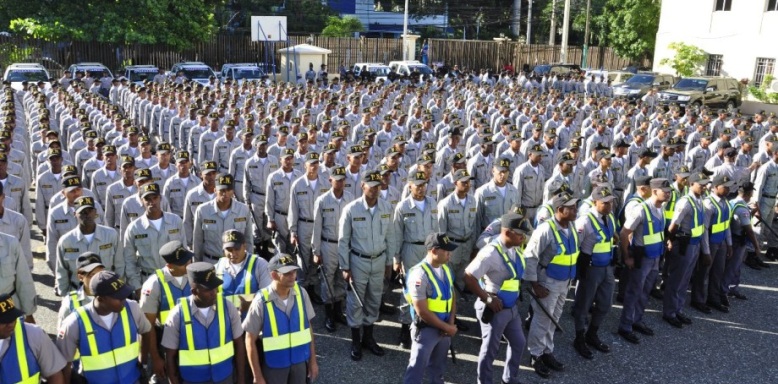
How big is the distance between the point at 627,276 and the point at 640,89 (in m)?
20.8

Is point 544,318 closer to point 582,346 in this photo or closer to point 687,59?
point 582,346

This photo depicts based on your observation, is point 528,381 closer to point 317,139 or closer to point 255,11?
point 317,139

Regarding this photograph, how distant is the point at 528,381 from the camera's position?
588 centimetres

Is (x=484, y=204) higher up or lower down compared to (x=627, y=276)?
higher up

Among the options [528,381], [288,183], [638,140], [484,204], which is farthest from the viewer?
[638,140]

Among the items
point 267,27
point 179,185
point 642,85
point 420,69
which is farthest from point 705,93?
point 179,185

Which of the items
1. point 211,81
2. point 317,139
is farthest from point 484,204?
point 211,81

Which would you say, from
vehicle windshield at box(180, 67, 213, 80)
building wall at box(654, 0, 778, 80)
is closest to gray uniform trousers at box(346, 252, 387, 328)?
vehicle windshield at box(180, 67, 213, 80)

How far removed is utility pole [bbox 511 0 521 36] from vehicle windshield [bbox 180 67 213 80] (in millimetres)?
40603

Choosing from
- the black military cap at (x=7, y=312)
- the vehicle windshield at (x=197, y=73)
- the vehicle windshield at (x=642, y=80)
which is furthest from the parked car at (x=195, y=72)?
the black military cap at (x=7, y=312)

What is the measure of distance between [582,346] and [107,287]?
470cm

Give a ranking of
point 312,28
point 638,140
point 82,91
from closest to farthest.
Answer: point 638,140, point 82,91, point 312,28

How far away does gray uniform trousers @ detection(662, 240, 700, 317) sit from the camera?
706 cm

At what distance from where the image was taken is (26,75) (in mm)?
21844
